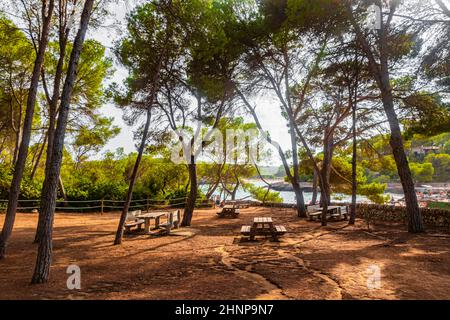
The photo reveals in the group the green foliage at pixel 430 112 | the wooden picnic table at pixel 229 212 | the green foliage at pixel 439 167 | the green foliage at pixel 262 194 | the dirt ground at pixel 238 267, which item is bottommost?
the dirt ground at pixel 238 267

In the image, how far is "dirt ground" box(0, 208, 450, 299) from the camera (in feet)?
13.4

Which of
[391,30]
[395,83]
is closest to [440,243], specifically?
[391,30]

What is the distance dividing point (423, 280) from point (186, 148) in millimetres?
9792

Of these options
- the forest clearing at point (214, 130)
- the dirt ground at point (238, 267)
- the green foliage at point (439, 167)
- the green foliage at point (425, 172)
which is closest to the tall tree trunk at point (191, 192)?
the forest clearing at point (214, 130)

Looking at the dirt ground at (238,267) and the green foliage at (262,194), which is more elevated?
the green foliage at (262,194)

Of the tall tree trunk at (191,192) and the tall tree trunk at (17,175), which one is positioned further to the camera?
the tall tree trunk at (191,192)

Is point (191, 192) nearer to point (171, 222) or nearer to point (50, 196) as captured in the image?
point (171, 222)

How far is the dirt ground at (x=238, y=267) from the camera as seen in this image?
161 inches

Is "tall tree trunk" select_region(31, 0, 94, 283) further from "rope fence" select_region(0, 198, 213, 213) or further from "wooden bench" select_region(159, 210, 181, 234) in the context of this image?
"rope fence" select_region(0, 198, 213, 213)

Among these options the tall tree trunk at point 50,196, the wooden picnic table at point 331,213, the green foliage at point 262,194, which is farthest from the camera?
the green foliage at point 262,194

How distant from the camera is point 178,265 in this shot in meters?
5.77

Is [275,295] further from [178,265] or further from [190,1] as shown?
[190,1]

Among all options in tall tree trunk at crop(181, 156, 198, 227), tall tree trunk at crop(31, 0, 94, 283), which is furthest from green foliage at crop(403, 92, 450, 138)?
tall tree trunk at crop(31, 0, 94, 283)

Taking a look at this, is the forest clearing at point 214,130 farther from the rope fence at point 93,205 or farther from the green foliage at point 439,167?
the green foliage at point 439,167
